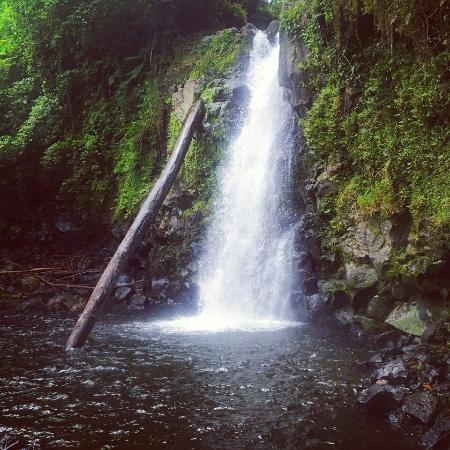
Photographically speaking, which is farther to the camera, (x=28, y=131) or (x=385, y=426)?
(x=28, y=131)

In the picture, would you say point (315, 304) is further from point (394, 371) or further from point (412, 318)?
point (394, 371)

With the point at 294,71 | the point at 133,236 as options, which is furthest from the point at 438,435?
the point at 294,71

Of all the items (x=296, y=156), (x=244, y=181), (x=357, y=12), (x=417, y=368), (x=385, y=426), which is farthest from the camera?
(x=244, y=181)

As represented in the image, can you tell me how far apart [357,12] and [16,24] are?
46.3 feet

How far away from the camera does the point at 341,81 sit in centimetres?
891

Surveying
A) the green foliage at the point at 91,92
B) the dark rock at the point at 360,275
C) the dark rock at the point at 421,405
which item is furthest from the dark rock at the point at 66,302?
the dark rock at the point at 421,405

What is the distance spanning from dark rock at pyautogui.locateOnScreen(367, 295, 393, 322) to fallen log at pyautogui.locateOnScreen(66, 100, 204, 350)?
4896mm

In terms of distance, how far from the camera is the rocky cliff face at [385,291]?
458 centimetres

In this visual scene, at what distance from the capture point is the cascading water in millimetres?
9562

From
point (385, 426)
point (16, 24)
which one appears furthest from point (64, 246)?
point (385, 426)

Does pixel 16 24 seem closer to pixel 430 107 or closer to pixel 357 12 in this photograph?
pixel 357 12

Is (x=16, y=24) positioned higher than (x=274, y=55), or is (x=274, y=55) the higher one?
(x=16, y=24)

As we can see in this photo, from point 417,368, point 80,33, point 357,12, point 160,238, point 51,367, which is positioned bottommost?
point 51,367

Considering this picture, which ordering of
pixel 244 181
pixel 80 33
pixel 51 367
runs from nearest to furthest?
pixel 51 367 → pixel 244 181 → pixel 80 33
